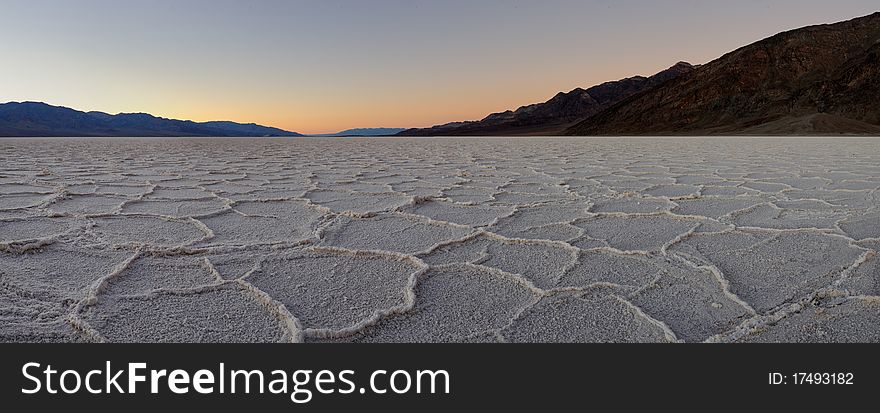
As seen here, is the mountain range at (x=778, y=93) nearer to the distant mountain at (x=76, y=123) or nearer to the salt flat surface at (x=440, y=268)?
the salt flat surface at (x=440, y=268)

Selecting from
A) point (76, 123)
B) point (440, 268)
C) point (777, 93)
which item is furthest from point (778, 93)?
point (76, 123)

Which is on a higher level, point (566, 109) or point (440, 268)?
point (566, 109)

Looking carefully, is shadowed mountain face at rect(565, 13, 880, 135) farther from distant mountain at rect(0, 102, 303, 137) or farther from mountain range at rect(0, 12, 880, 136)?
distant mountain at rect(0, 102, 303, 137)

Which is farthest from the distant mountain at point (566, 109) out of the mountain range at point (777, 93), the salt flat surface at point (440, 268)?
the salt flat surface at point (440, 268)

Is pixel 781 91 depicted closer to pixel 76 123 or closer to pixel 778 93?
pixel 778 93
